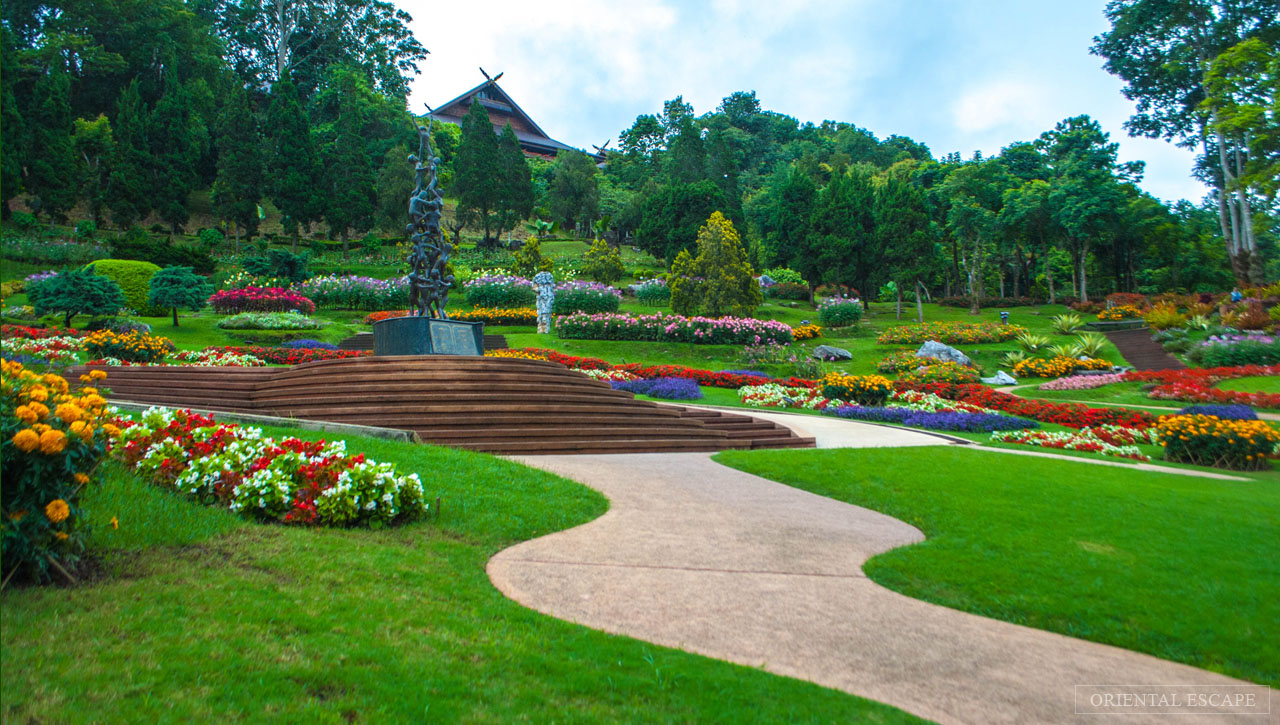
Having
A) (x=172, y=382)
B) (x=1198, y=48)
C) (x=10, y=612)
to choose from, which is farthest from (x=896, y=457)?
(x=1198, y=48)

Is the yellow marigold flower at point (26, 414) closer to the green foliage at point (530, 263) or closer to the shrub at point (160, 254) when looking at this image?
the shrub at point (160, 254)

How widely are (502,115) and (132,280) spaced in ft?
173

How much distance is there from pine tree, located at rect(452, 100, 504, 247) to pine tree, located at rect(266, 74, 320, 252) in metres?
8.79

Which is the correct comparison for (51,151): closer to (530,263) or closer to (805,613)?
(530,263)

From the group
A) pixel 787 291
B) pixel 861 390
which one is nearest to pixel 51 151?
pixel 787 291

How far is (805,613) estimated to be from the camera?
15.4ft

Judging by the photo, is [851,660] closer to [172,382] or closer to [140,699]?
[140,699]

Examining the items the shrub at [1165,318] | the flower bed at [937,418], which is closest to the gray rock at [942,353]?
the flower bed at [937,418]

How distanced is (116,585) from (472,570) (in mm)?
2076

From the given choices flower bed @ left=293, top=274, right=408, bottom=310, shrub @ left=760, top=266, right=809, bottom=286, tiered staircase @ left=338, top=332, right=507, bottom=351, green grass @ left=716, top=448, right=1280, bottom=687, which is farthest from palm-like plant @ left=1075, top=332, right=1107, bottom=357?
flower bed @ left=293, top=274, right=408, bottom=310

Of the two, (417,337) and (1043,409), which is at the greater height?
(417,337)

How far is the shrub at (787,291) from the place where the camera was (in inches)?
1795

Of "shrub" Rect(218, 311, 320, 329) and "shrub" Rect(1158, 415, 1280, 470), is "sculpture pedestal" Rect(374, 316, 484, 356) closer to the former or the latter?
"shrub" Rect(218, 311, 320, 329)

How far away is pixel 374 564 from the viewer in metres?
4.70
